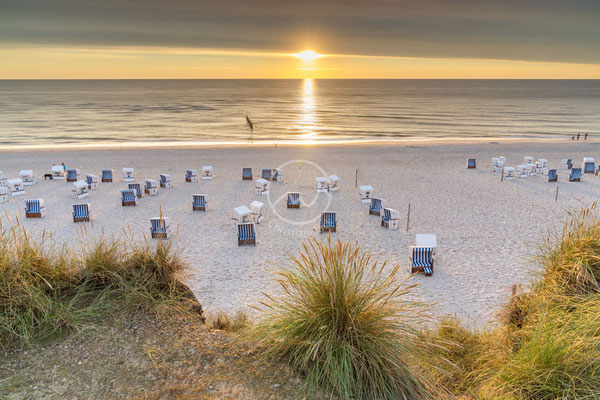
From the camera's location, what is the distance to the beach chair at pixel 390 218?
13.1 meters

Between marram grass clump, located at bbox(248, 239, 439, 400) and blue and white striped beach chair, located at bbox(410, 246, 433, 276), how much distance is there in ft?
23.1

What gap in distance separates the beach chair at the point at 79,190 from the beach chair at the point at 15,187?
251 cm

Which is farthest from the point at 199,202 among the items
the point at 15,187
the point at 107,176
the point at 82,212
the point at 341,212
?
the point at 15,187

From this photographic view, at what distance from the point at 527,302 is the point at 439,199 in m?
12.8

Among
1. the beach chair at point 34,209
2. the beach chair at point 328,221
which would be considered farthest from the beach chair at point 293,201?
the beach chair at point 34,209

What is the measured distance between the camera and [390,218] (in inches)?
520

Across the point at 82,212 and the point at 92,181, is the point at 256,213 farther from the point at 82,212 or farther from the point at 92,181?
the point at 92,181

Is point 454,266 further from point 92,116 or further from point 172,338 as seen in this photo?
point 92,116

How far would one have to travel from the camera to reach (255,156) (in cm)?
2748

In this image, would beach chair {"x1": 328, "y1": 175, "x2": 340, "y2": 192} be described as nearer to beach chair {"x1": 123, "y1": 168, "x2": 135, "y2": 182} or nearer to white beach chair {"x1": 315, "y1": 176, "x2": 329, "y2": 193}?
white beach chair {"x1": 315, "y1": 176, "x2": 329, "y2": 193}

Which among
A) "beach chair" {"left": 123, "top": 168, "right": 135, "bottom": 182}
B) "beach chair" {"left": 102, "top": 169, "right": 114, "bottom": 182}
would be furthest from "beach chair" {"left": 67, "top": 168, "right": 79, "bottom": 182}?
"beach chair" {"left": 123, "top": 168, "right": 135, "bottom": 182}

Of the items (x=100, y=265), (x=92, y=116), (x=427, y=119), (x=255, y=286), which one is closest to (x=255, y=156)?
(x=255, y=286)

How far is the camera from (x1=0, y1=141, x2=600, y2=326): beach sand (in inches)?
375

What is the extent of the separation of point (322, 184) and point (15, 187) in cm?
1370
